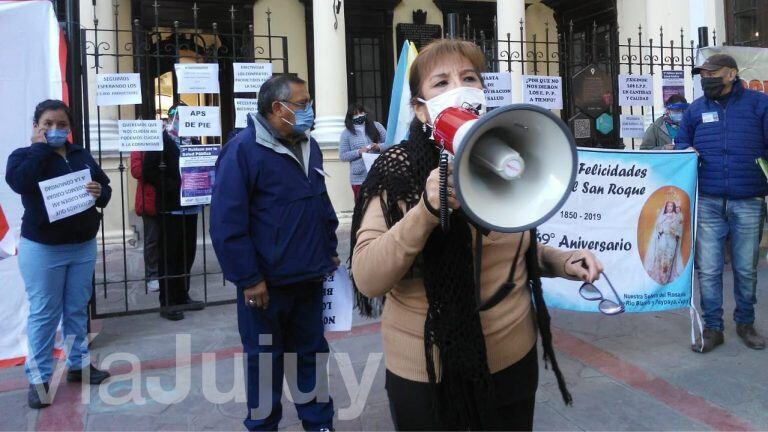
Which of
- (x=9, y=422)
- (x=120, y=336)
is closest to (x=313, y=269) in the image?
(x=9, y=422)

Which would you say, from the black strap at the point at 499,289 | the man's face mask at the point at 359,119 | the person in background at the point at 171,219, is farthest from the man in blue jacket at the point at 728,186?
the man's face mask at the point at 359,119

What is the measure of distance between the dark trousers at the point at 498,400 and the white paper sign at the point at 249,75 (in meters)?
4.35

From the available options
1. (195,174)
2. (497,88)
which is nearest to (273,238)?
(195,174)

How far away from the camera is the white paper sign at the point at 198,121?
565cm

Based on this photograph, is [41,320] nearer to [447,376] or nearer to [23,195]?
[23,195]

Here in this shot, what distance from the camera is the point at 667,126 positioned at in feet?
23.7

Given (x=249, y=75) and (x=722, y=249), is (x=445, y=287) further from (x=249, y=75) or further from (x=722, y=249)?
(x=249, y=75)

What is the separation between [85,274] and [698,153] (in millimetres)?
4470

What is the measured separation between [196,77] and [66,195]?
1943 millimetres

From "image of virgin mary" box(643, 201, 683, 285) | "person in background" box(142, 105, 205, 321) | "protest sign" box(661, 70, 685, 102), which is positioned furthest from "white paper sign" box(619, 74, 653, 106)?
"person in background" box(142, 105, 205, 321)

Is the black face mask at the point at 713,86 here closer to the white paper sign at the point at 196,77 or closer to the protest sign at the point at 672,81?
the protest sign at the point at 672,81

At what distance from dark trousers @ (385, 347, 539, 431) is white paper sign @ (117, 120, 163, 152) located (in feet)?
13.9

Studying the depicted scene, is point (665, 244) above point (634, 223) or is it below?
below

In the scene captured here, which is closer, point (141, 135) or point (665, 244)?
point (665, 244)
